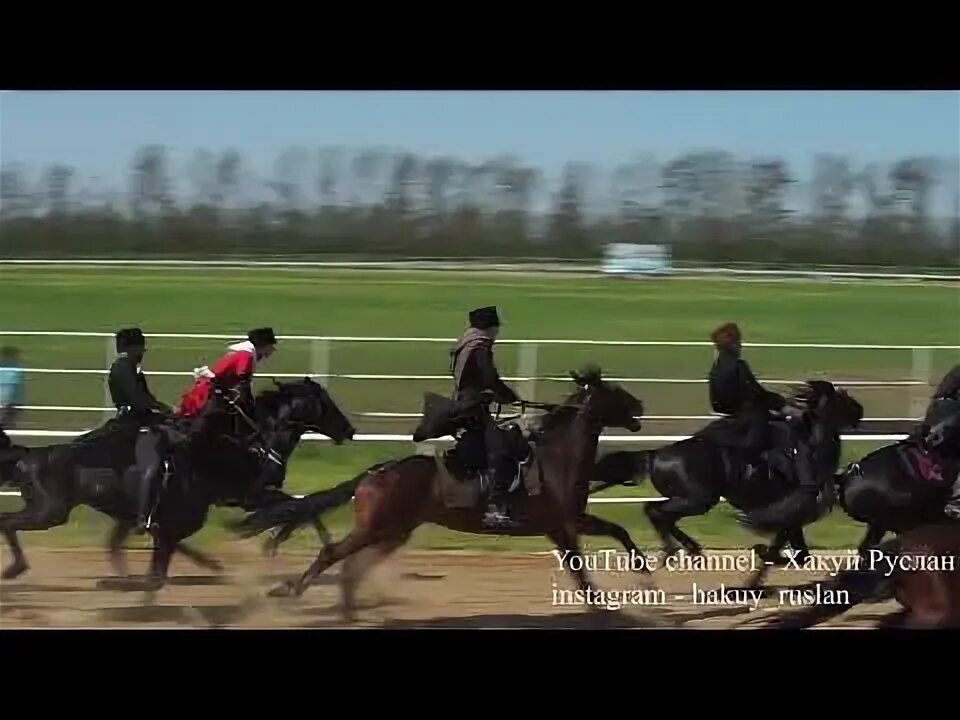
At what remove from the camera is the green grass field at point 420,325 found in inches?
109

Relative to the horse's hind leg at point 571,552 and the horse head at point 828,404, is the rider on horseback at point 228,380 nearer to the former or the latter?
the horse's hind leg at point 571,552

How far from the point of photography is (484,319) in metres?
2.78

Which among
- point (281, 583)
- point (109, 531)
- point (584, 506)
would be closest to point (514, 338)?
point (584, 506)

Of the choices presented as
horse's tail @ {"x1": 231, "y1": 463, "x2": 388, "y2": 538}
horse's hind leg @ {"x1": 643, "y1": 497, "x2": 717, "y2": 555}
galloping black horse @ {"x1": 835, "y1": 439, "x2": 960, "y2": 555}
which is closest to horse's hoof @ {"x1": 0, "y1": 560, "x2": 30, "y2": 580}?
horse's tail @ {"x1": 231, "y1": 463, "x2": 388, "y2": 538}

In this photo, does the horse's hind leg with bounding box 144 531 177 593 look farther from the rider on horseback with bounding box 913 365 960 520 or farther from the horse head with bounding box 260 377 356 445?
the rider on horseback with bounding box 913 365 960 520

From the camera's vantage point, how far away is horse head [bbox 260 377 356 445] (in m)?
2.78

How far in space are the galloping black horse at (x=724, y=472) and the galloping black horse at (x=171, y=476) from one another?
825mm

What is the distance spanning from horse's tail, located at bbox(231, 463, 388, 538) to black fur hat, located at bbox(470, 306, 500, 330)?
46 cm

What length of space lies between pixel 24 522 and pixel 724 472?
1.91 metres

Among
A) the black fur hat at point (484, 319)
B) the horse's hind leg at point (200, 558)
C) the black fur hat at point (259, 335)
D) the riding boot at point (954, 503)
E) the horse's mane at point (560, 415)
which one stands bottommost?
the horse's hind leg at point (200, 558)

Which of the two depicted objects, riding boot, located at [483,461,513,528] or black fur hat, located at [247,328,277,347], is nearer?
black fur hat, located at [247,328,277,347]

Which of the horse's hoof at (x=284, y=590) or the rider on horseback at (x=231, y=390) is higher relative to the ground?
the rider on horseback at (x=231, y=390)

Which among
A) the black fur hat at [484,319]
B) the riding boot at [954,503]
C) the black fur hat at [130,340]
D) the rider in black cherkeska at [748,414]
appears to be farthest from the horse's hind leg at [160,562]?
the riding boot at [954,503]
